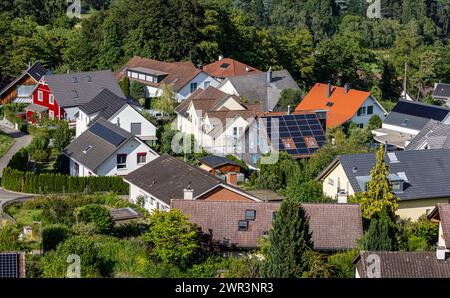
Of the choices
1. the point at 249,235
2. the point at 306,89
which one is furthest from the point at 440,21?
the point at 249,235

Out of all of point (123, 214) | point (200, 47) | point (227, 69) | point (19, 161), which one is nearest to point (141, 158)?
point (19, 161)

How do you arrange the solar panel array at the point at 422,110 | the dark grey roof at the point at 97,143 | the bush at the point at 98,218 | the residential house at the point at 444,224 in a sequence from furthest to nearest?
the solar panel array at the point at 422,110 → the dark grey roof at the point at 97,143 → the bush at the point at 98,218 → the residential house at the point at 444,224

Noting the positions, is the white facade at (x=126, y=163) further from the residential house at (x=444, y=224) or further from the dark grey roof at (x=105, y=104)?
the residential house at (x=444, y=224)

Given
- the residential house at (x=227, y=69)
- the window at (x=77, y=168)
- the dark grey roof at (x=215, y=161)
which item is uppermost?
the residential house at (x=227, y=69)

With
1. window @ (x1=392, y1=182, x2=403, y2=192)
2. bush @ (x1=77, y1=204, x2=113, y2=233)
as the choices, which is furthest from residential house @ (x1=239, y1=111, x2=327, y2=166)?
bush @ (x1=77, y1=204, x2=113, y2=233)

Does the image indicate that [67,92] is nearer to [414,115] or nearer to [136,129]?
[136,129]

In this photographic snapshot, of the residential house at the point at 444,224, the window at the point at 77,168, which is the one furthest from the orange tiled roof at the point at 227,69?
the residential house at the point at 444,224
